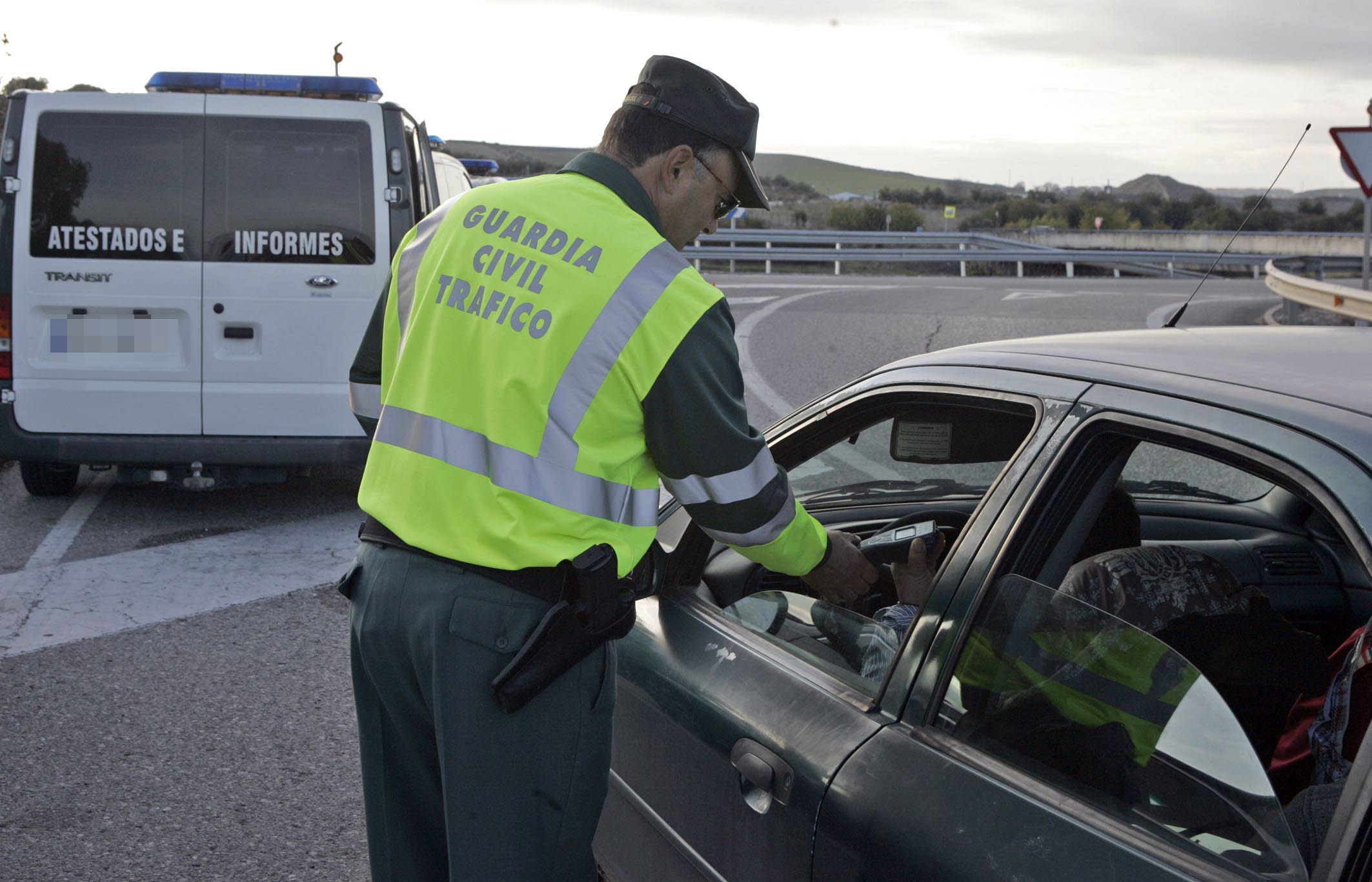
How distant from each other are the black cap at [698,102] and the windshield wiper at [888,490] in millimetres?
1222

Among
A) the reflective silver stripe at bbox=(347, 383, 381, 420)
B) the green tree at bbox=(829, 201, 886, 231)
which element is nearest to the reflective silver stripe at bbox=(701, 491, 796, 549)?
the reflective silver stripe at bbox=(347, 383, 381, 420)

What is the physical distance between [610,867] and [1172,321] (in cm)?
167

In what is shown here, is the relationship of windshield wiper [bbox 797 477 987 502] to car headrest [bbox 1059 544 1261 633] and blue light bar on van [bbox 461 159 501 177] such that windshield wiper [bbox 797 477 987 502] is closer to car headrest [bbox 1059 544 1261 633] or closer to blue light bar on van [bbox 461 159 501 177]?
car headrest [bbox 1059 544 1261 633]

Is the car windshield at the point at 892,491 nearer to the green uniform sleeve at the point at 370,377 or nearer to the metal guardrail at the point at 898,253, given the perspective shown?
the green uniform sleeve at the point at 370,377

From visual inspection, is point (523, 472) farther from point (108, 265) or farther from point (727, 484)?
point (108, 265)

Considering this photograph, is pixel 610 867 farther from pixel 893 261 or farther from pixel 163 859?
pixel 893 261

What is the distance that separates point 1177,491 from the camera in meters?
3.54

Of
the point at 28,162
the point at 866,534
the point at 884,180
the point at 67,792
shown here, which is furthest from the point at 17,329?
the point at 884,180

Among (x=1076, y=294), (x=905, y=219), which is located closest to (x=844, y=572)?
(x=1076, y=294)

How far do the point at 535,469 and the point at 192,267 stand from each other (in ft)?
17.0

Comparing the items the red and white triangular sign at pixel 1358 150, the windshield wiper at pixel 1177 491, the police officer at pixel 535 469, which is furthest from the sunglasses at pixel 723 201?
the red and white triangular sign at pixel 1358 150

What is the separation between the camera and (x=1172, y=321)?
2.77m

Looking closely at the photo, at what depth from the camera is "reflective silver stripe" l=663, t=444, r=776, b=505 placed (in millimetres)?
2082

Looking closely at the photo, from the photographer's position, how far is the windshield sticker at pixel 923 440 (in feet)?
9.00
